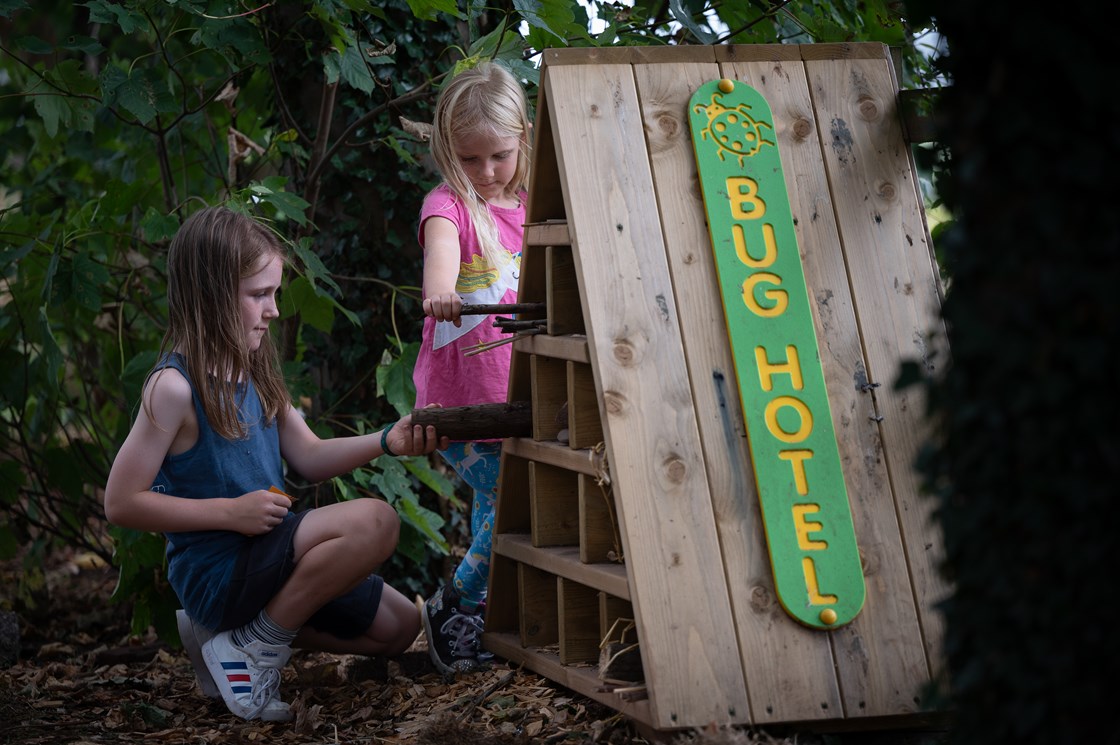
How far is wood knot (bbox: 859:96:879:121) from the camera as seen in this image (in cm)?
259

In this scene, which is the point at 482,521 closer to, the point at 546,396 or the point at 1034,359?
the point at 546,396

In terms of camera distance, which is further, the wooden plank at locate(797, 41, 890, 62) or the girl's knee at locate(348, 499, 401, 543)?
the girl's knee at locate(348, 499, 401, 543)

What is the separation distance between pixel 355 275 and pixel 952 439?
277 cm

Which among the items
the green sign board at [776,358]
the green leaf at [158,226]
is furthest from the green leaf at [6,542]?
the green sign board at [776,358]

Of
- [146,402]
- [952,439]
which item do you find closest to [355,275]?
[146,402]

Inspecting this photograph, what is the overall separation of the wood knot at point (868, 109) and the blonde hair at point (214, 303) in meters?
1.53

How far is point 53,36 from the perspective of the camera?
8102 millimetres

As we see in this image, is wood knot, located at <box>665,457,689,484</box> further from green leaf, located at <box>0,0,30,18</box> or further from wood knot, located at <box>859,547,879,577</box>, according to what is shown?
green leaf, located at <box>0,0,30,18</box>

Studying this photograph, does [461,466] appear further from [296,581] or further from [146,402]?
[146,402]

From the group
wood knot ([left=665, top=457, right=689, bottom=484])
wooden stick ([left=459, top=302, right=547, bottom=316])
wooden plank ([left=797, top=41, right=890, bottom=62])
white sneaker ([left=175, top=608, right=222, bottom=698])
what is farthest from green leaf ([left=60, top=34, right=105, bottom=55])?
wood knot ([left=665, top=457, right=689, bottom=484])

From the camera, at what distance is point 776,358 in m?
2.35

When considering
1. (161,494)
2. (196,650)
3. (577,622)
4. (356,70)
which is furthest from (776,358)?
(196,650)

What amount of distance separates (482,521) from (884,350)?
134 cm

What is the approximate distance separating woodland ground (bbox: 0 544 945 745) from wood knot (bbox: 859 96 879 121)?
1384mm
